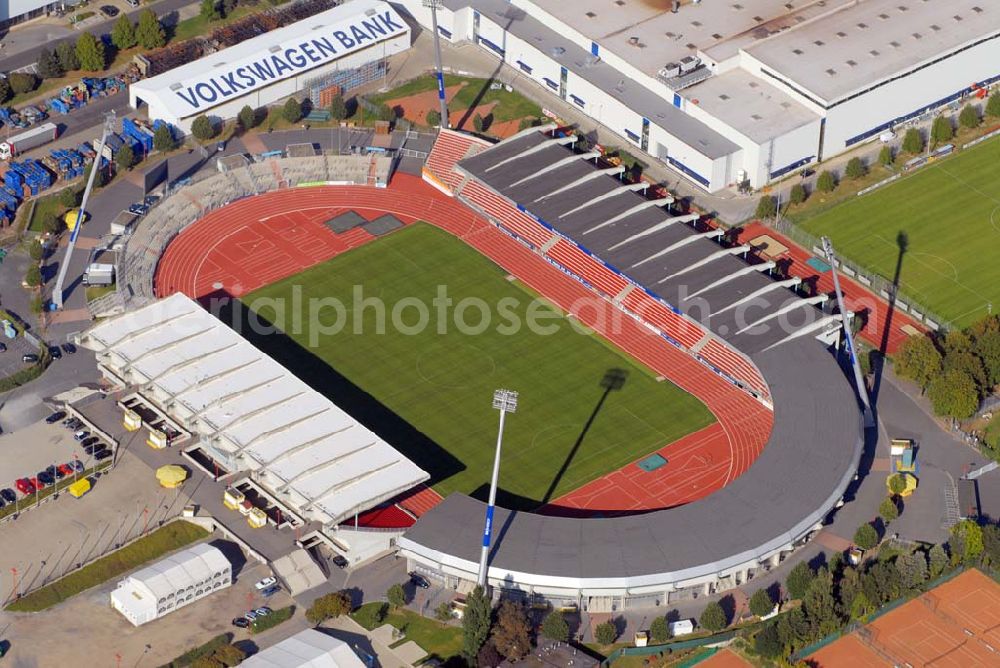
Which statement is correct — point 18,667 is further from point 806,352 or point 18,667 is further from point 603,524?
point 806,352

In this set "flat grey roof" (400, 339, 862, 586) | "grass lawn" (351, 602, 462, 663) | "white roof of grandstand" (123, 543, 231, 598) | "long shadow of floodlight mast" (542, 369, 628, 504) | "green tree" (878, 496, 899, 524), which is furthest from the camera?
"long shadow of floodlight mast" (542, 369, 628, 504)

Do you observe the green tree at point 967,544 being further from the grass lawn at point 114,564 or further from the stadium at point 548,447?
A: the grass lawn at point 114,564

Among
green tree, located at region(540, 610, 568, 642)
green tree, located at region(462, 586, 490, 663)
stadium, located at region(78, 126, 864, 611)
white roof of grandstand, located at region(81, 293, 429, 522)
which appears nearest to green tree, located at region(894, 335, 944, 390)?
stadium, located at region(78, 126, 864, 611)

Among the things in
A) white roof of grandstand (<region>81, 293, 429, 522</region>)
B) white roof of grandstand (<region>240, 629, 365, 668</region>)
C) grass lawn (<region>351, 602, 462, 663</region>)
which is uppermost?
white roof of grandstand (<region>81, 293, 429, 522</region>)

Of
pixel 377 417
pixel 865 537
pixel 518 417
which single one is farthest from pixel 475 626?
pixel 865 537

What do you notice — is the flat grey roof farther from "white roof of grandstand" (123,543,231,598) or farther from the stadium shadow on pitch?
"white roof of grandstand" (123,543,231,598)

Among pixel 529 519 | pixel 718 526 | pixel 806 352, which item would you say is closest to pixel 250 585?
pixel 529 519

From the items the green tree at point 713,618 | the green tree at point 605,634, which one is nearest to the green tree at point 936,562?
the green tree at point 713,618

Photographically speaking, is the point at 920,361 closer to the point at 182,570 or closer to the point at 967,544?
the point at 967,544
